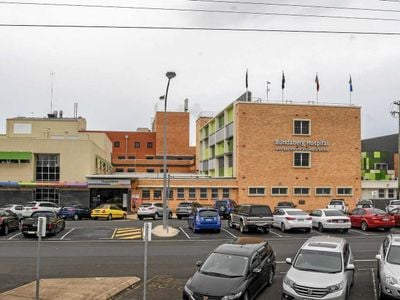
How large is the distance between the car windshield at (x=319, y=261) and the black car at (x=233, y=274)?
116 cm

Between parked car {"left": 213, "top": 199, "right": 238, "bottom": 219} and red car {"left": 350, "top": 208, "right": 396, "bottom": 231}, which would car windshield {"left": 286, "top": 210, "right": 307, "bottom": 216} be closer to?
red car {"left": 350, "top": 208, "right": 396, "bottom": 231}

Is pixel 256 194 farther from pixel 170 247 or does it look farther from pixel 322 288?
pixel 322 288

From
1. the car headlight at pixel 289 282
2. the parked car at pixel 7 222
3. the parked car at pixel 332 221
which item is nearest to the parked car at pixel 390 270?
the car headlight at pixel 289 282

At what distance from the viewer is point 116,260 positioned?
20.6 metres

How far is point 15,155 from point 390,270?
154ft

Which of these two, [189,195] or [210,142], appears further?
[210,142]

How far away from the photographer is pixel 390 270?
517 inches

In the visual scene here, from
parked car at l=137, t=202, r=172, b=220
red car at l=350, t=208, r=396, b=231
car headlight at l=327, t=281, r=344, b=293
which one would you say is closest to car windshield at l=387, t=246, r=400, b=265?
car headlight at l=327, t=281, r=344, b=293

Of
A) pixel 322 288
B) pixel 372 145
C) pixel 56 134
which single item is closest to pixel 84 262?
pixel 322 288

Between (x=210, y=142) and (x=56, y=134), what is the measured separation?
23.1m

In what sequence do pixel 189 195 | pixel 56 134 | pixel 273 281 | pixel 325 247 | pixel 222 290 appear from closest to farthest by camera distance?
1. pixel 222 290
2. pixel 325 247
3. pixel 273 281
4. pixel 189 195
5. pixel 56 134

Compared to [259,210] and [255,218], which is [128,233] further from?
[259,210]

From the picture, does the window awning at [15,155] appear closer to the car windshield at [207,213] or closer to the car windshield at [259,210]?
the car windshield at [207,213]

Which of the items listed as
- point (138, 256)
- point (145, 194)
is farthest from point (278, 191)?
point (138, 256)
